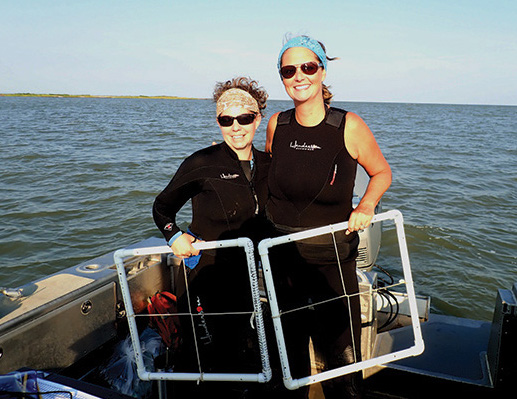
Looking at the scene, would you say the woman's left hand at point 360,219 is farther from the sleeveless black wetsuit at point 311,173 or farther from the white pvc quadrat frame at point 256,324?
the white pvc quadrat frame at point 256,324

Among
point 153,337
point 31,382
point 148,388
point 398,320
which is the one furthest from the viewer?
point 398,320

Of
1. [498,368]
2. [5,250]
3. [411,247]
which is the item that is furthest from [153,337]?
[411,247]

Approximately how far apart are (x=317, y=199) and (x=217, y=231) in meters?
0.64

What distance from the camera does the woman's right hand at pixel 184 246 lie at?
213 centimetres

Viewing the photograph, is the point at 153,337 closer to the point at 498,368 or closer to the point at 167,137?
the point at 498,368

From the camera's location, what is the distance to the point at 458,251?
8148mm

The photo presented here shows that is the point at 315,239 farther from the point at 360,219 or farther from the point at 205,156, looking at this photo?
the point at 205,156

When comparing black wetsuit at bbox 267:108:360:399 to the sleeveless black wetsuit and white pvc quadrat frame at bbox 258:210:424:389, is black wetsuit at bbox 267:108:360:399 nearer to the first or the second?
the sleeveless black wetsuit

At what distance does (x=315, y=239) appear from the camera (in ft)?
7.61

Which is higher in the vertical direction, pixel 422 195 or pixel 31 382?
pixel 31 382

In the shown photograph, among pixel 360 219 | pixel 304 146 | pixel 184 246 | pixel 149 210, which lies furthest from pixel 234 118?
pixel 149 210

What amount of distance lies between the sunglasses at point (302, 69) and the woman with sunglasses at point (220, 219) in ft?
1.03

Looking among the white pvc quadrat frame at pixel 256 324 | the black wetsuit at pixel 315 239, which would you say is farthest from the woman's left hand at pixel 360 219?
the white pvc quadrat frame at pixel 256 324

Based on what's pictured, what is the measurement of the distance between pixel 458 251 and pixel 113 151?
1410cm
